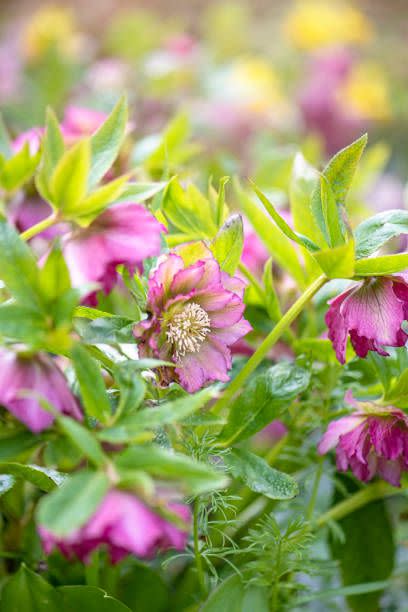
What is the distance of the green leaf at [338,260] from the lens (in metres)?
0.35

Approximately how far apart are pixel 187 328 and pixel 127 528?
0.13 metres

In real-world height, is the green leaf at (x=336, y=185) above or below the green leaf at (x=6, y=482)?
above

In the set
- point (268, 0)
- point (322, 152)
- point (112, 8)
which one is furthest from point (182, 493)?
point (268, 0)

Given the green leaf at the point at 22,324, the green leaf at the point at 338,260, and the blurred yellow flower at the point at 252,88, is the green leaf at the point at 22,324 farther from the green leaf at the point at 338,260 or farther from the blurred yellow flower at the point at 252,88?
the blurred yellow flower at the point at 252,88

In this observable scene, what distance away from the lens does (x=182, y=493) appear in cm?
29

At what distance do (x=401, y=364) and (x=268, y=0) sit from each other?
1.98m

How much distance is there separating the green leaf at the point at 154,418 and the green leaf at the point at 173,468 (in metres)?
0.01

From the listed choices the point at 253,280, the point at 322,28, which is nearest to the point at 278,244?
the point at 253,280

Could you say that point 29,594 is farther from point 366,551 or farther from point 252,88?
point 252,88

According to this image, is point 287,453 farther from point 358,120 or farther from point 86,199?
point 358,120

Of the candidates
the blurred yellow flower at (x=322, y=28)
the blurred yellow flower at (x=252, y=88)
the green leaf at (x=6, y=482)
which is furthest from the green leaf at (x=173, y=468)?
the blurred yellow flower at (x=322, y=28)

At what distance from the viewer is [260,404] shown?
0.41 m

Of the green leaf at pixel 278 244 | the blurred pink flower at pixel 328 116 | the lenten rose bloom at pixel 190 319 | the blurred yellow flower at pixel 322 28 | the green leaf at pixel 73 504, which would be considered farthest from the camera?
the blurred yellow flower at pixel 322 28

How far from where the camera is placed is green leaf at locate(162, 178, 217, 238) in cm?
45
